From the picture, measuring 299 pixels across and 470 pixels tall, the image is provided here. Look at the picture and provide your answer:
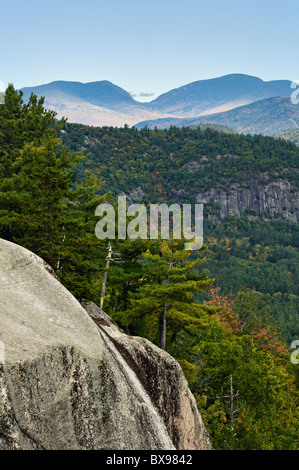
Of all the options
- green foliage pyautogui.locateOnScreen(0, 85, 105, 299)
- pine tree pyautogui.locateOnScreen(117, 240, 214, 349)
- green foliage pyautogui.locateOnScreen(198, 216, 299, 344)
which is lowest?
green foliage pyautogui.locateOnScreen(198, 216, 299, 344)

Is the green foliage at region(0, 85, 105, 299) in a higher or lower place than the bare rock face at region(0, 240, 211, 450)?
higher

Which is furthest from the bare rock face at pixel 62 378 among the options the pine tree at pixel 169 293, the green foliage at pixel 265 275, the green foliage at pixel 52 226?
the green foliage at pixel 265 275

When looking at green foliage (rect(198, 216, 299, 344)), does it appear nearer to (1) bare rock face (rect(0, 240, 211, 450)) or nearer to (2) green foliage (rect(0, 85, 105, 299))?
(2) green foliage (rect(0, 85, 105, 299))

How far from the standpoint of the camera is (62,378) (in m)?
11.9

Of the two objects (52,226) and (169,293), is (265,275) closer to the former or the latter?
(169,293)

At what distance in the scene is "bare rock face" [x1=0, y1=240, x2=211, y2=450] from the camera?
35.5ft

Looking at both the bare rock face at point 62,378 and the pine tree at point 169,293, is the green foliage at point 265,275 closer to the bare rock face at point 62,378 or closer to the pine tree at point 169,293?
the pine tree at point 169,293

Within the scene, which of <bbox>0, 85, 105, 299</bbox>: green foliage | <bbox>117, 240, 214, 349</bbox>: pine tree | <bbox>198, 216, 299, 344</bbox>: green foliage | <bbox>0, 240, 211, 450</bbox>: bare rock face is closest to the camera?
<bbox>0, 240, 211, 450</bbox>: bare rock face

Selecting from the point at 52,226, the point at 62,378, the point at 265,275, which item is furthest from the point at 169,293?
the point at 265,275

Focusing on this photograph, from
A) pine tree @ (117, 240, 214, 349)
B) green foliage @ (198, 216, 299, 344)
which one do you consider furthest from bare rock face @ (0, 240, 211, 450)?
green foliage @ (198, 216, 299, 344)

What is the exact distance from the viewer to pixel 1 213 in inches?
1015
